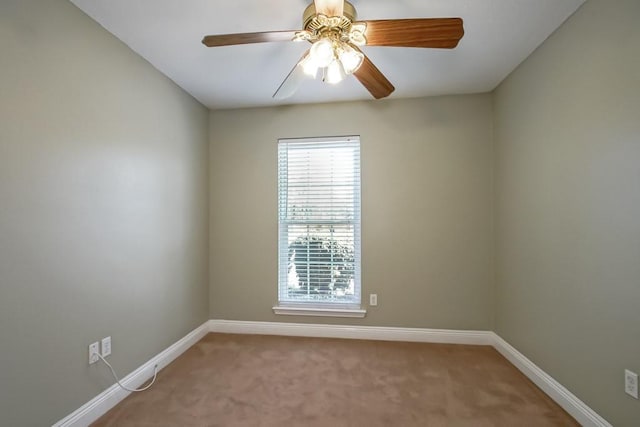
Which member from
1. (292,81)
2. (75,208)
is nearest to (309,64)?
(292,81)

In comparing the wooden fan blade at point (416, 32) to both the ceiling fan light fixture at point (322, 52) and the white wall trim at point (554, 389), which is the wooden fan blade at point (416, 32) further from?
the white wall trim at point (554, 389)

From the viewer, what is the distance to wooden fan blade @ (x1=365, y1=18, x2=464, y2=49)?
4.43ft

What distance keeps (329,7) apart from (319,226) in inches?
84.7

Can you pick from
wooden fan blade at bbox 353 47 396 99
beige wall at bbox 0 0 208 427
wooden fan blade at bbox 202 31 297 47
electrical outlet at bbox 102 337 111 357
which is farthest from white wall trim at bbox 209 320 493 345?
wooden fan blade at bbox 202 31 297 47

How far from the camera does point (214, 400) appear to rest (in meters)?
2.02

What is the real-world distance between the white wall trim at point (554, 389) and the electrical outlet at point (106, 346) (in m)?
3.00

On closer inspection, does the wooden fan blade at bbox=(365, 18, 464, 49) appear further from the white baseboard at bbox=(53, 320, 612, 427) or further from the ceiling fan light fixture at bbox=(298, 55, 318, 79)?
the white baseboard at bbox=(53, 320, 612, 427)

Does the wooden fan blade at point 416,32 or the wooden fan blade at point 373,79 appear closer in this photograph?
the wooden fan blade at point 416,32

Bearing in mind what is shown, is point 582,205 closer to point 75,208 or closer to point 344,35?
point 344,35

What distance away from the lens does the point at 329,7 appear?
4.40 feet

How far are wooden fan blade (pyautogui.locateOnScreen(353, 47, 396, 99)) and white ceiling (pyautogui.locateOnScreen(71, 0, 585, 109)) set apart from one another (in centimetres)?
31

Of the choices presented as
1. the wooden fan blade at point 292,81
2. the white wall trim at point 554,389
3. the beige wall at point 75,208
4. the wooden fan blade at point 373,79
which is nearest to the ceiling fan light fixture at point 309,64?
the wooden fan blade at point 292,81

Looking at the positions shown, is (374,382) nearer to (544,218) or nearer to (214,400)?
(214,400)

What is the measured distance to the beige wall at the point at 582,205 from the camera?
1.48 meters
